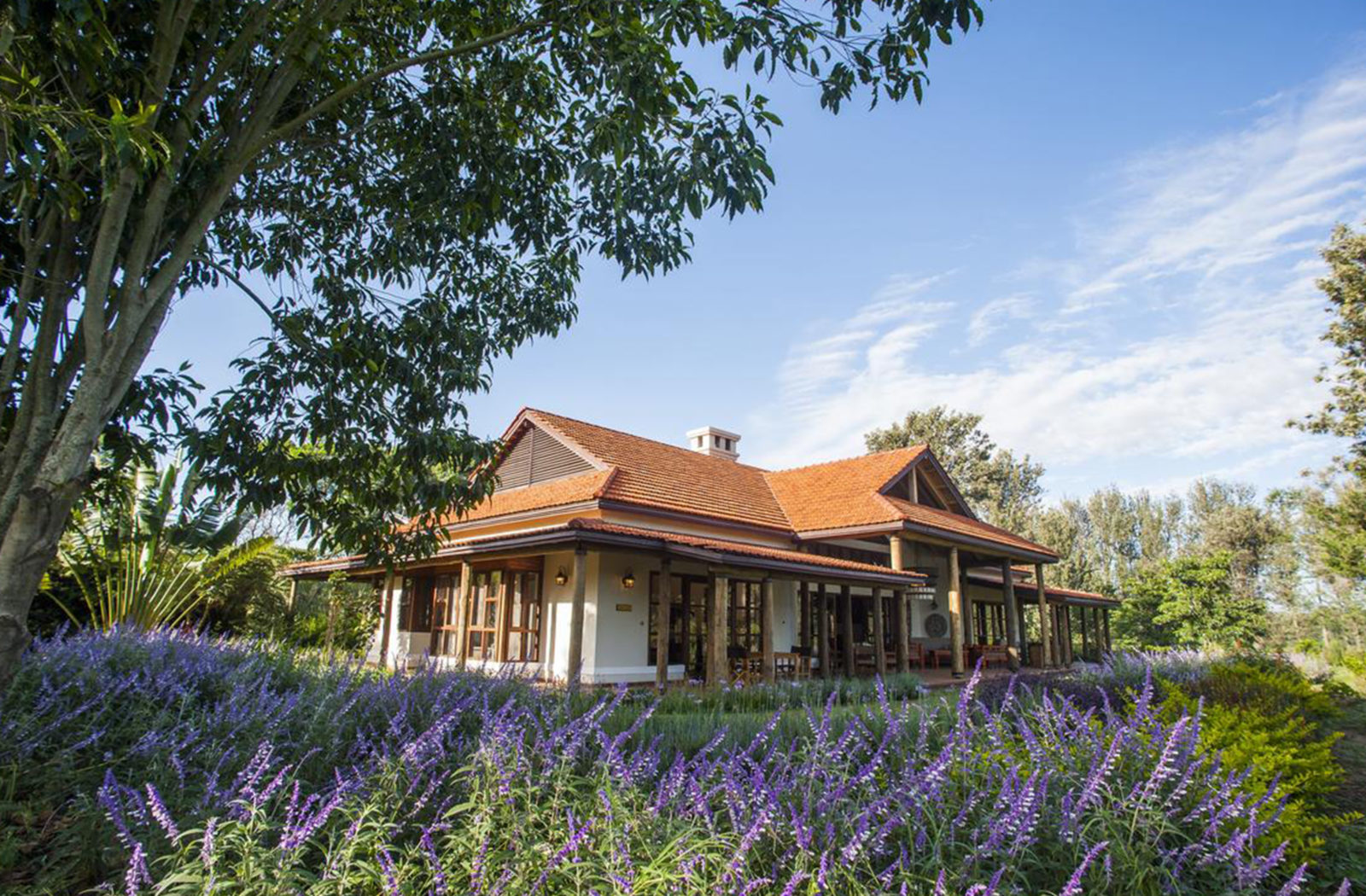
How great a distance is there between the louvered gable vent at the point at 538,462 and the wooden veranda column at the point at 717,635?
5411 millimetres

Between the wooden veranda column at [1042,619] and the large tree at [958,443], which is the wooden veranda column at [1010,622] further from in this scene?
the large tree at [958,443]

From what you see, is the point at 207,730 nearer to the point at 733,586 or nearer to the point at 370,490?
the point at 370,490

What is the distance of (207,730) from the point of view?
4055mm

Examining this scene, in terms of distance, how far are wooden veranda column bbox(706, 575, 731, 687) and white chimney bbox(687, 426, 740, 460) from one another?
10.9 m

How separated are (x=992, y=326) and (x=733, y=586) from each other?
793 cm

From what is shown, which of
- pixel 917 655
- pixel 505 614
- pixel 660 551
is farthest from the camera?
pixel 917 655

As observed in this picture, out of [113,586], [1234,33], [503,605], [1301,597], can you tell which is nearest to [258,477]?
[503,605]

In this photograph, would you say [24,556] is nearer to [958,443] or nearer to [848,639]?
[848,639]

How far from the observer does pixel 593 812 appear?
2943 millimetres

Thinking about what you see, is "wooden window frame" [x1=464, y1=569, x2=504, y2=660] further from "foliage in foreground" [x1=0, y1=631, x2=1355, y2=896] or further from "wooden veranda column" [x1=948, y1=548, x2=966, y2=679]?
"foliage in foreground" [x1=0, y1=631, x2=1355, y2=896]

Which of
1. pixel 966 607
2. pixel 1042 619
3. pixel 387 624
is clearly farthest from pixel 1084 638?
pixel 387 624

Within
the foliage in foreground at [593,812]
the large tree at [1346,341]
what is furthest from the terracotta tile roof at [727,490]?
the large tree at [1346,341]

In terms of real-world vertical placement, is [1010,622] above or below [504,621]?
above

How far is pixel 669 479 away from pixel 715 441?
6121 mm
